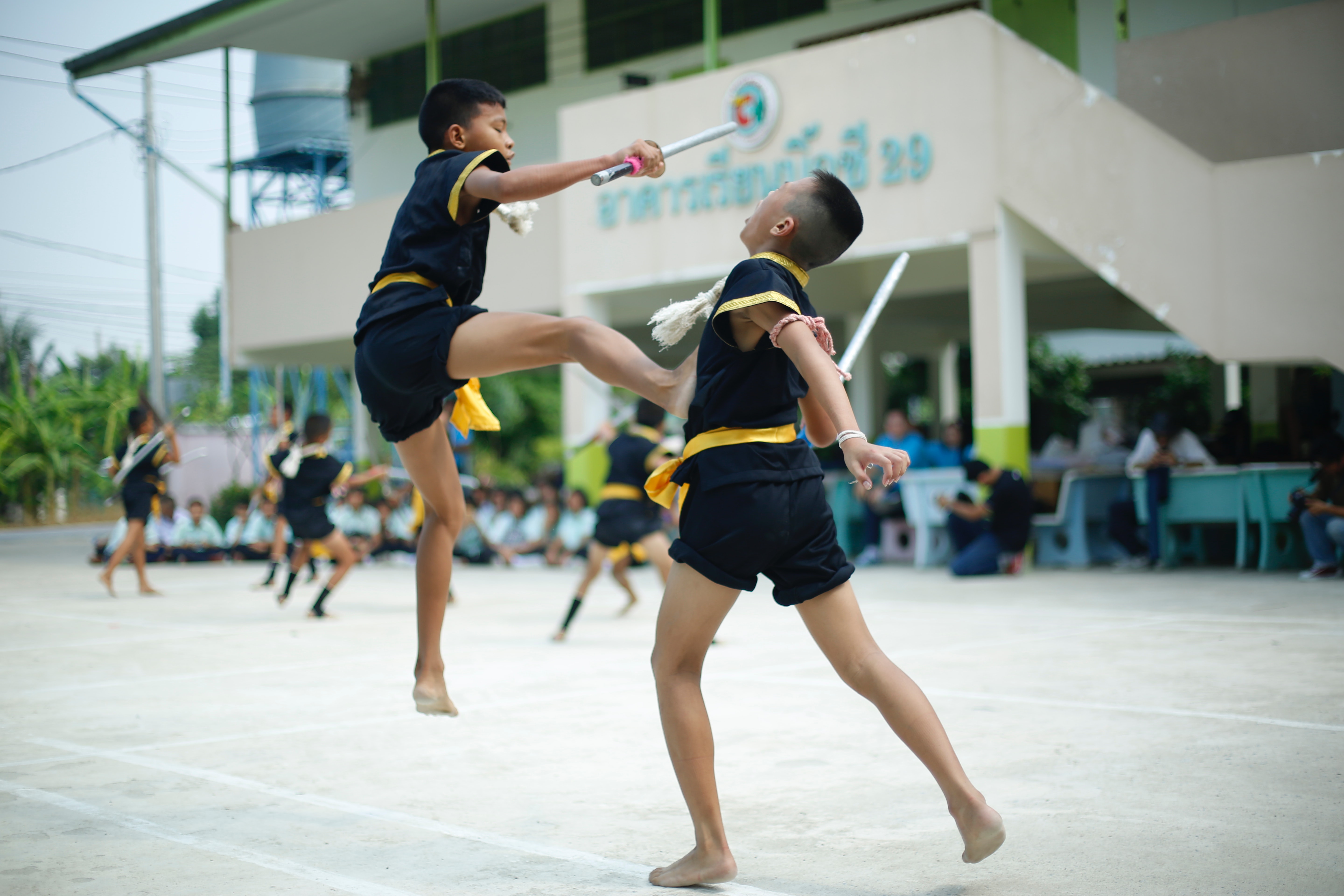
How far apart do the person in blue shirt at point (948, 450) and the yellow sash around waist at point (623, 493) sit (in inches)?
240

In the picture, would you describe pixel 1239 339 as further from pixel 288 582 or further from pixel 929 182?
pixel 288 582

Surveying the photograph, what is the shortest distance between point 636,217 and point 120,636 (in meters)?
8.93

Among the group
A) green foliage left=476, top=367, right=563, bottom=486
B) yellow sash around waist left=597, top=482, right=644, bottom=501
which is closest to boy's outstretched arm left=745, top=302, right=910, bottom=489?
yellow sash around waist left=597, top=482, right=644, bottom=501

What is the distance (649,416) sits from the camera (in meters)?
9.41

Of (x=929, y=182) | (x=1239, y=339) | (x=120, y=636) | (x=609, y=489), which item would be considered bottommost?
(x=120, y=636)

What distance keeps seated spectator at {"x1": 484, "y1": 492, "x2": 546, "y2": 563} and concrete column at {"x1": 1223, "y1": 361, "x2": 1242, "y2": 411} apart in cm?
1165

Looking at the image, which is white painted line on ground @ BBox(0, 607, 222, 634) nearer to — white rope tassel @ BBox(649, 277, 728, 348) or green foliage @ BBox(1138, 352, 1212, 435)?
white rope tassel @ BBox(649, 277, 728, 348)

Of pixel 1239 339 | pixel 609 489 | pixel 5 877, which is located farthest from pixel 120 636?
pixel 1239 339

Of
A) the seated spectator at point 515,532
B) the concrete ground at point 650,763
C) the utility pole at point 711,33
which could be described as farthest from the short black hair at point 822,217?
the seated spectator at point 515,532

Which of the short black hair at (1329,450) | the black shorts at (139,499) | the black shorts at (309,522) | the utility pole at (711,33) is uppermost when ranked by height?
the utility pole at (711,33)

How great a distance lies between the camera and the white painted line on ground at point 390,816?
340 centimetres

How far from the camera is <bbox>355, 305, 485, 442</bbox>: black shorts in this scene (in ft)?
12.3

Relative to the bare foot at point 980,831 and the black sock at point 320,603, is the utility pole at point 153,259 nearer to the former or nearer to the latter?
the black sock at point 320,603

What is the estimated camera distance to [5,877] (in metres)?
3.32
